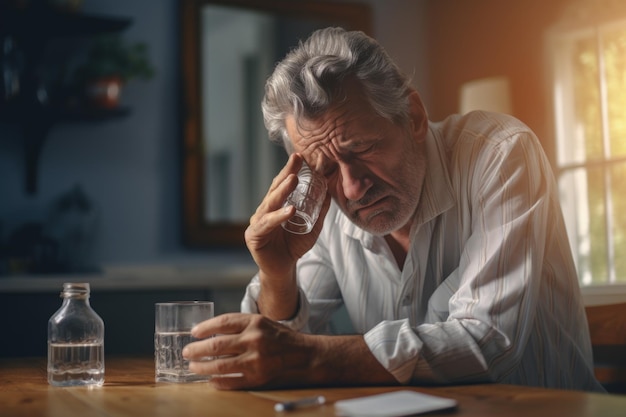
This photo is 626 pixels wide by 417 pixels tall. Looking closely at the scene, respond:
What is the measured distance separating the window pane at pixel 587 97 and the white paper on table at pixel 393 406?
293cm

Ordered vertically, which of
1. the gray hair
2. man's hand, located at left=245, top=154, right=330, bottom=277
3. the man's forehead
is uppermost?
the gray hair

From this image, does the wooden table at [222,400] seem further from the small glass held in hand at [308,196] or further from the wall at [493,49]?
Result: the wall at [493,49]

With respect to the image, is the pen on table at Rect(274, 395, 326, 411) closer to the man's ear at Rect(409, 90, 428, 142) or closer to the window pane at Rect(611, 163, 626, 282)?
the man's ear at Rect(409, 90, 428, 142)

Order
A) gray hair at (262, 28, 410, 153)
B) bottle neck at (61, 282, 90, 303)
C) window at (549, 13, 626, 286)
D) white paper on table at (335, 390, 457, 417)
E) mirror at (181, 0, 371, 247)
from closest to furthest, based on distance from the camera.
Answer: white paper on table at (335, 390, 457, 417) → bottle neck at (61, 282, 90, 303) → gray hair at (262, 28, 410, 153) → window at (549, 13, 626, 286) → mirror at (181, 0, 371, 247)

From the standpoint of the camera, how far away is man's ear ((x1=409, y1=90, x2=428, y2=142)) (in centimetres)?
172

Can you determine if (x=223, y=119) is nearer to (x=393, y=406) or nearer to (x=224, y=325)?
(x=224, y=325)

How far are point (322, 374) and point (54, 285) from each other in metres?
2.11

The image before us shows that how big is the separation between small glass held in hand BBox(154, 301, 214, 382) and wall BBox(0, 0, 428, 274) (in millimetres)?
2425

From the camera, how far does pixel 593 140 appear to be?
3658 millimetres

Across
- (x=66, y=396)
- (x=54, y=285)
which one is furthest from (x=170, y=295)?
(x=66, y=396)

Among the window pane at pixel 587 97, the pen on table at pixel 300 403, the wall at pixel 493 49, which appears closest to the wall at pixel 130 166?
the wall at pixel 493 49

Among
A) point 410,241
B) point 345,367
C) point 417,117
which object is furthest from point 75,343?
point 417,117

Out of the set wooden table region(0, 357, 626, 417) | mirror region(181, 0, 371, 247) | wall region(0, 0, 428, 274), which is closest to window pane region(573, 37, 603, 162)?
mirror region(181, 0, 371, 247)

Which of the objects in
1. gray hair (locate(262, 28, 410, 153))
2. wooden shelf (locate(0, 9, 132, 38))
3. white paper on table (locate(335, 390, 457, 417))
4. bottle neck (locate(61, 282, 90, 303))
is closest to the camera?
white paper on table (locate(335, 390, 457, 417))
